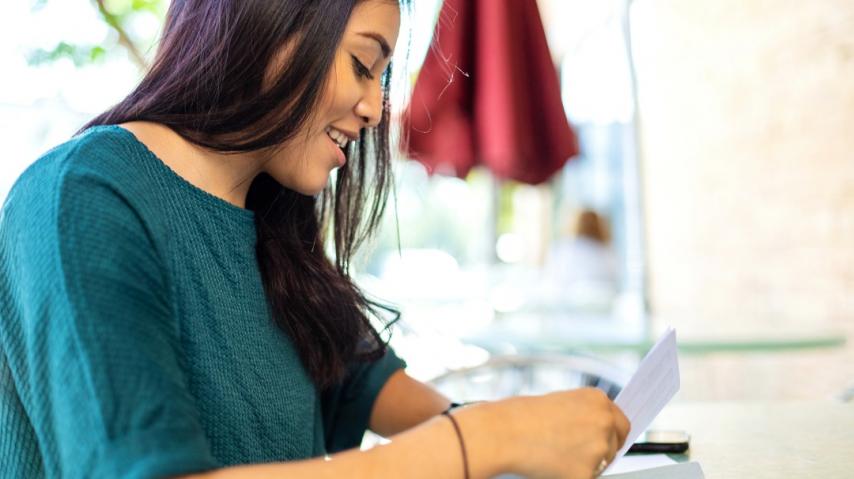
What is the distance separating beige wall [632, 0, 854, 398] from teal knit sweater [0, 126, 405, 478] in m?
1.64

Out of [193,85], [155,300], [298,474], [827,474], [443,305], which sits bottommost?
[443,305]

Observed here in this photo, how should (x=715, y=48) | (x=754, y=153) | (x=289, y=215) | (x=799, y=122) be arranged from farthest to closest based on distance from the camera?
(x=715, y=48) < (x=754, y=153) < (x=799, y=122) < (x=289, y=215)

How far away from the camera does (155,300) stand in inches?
35.2

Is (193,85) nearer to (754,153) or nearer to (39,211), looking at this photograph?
(39,211)

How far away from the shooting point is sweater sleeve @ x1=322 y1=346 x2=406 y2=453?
148cm

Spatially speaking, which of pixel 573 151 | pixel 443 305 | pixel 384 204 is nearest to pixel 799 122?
pixel 573 151

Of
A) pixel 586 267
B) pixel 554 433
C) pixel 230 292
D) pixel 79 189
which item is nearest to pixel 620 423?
pixel 554 433

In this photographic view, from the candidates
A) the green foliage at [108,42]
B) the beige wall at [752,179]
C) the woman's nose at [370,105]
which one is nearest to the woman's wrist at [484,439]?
the woman's nose at [370,105]

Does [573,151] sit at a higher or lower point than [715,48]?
lower

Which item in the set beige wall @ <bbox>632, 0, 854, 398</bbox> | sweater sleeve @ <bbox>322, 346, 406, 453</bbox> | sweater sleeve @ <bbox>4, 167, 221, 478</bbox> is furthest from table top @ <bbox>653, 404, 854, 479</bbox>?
beige wall @ <bbox>632, 0, 854, 398</bbox>

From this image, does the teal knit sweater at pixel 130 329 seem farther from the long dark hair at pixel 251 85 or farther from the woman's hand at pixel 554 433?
the woman's hand at pixel 554 433

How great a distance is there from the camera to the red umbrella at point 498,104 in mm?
3000

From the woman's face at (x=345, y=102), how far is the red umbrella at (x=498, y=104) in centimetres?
168

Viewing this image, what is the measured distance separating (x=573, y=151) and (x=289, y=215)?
5.79 ft
